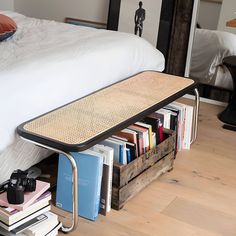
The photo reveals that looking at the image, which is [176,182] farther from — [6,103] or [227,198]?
[6,103]

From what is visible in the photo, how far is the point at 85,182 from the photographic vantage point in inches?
80.9

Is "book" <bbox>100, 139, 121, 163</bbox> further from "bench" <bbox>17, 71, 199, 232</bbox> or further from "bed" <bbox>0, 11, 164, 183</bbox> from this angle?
"bed" <bbox>0, 11, 164, 183</bbox>

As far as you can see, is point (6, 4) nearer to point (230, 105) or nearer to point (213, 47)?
point (213, 47)

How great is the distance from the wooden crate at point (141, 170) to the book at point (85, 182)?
11 centimetres

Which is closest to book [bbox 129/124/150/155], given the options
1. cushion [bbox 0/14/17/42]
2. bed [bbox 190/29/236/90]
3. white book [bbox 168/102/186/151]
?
white book [bbox 168/102/186/151]

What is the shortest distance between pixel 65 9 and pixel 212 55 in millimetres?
1382

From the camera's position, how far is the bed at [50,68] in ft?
6.32

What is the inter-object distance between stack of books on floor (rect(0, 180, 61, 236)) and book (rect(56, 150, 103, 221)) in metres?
0.18

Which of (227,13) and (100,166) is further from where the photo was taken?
(227,13)

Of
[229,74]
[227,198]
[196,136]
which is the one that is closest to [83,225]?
[227,198]

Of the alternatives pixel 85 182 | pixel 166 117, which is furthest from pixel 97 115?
pixel 166 117

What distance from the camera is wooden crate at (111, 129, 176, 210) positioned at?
7.05 feet

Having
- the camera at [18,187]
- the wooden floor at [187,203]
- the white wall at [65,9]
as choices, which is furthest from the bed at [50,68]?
the white wall at [65,9]

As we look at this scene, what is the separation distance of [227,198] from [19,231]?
3.55 feet
